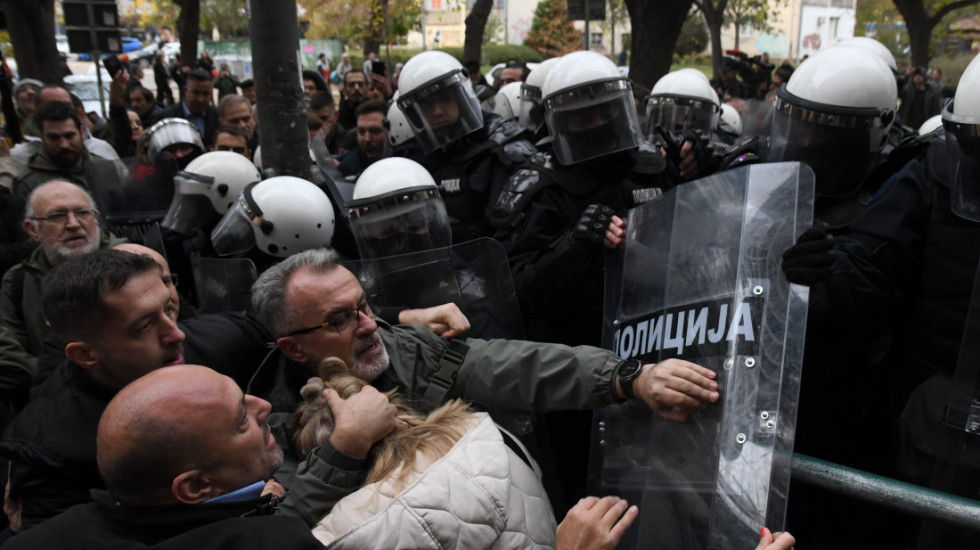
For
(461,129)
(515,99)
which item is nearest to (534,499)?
(461,129)

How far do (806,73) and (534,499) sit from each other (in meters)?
1.90

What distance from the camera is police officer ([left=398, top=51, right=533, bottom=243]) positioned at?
3.93 meters

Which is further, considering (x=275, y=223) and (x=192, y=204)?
(x=192, y=204)

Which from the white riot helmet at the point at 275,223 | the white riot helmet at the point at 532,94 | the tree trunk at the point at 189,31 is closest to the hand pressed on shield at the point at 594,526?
the white riot helmet at the point at 275,223

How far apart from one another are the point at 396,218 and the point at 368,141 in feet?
7.47

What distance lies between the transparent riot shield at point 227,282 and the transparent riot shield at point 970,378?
8.14ft

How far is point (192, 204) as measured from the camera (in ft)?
13.0

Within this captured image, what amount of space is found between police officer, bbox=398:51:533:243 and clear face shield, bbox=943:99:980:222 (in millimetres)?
2112

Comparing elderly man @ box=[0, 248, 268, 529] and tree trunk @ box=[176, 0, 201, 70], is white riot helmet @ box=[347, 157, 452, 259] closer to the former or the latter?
elderly man @ box=[0, 248, 268, 529]

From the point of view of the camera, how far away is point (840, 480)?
1.71m

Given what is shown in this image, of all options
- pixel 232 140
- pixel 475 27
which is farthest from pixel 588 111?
pixel 475 27

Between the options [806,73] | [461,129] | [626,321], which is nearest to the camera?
[626,321]

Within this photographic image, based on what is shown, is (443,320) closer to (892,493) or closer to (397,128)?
(892,493)

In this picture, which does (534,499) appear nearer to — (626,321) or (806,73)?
(626,321)
